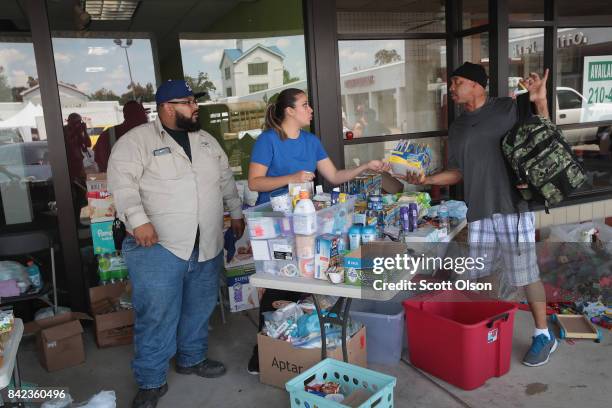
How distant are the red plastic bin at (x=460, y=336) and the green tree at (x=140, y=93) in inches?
190

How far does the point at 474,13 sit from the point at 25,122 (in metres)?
3.79

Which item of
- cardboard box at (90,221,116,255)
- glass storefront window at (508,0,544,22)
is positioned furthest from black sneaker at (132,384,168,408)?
glass storefront window at (508,0,544,22)

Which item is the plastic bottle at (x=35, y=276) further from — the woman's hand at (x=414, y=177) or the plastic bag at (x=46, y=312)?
the woman's hand at (x=414, y=177)

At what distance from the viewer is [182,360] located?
3.30 metres

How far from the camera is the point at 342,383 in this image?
8.66 feet

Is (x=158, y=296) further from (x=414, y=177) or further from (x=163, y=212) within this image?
(x=414, y=177)

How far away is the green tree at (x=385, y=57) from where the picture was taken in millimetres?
4656

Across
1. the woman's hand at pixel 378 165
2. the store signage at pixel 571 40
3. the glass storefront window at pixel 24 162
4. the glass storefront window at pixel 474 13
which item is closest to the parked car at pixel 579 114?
the store signage at pixel 571 40

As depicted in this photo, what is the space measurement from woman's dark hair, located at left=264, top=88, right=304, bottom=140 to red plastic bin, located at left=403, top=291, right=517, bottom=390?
4.05 feet

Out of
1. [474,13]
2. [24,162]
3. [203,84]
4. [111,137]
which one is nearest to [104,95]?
[111,137]

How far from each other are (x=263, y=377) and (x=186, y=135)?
1427mm

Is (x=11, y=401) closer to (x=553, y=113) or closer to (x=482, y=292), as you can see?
(x=482, y=292)

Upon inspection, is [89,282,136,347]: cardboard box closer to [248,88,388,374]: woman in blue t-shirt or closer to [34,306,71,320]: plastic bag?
[34,306,71,320]: plastic bag

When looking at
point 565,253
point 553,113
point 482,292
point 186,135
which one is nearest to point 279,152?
point 186,135
